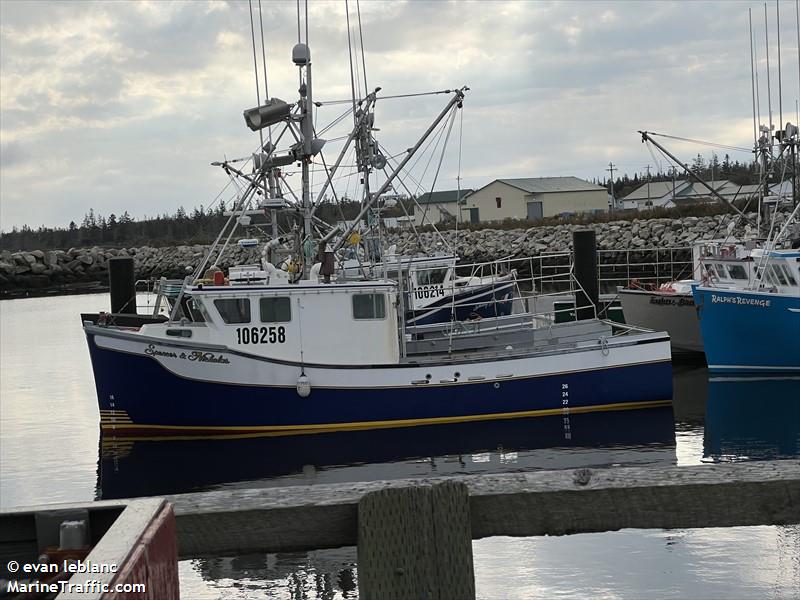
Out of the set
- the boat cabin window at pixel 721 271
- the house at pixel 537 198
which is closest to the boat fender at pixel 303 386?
the boat cabin window at pixel 721 271

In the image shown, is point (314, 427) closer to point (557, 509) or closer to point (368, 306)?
point (368, 306)

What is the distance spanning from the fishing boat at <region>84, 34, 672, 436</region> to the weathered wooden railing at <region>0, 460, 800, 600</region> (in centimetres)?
1110

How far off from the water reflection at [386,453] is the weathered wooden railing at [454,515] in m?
9.24

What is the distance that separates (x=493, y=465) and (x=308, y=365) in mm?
3088

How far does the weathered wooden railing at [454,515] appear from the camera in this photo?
125 inches

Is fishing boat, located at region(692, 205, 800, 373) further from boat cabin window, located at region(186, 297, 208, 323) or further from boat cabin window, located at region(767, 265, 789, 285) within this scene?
boat cabin window, located at region(186, 297, 208, 323)

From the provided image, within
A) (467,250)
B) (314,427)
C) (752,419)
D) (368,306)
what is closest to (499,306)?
(752,419)

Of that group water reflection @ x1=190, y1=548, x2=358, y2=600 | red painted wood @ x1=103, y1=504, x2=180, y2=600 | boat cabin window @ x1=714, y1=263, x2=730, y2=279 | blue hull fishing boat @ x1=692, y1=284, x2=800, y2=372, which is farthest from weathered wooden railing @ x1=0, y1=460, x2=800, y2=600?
boat cabin window @ x1=714, y1=263, x2=730, y2=279

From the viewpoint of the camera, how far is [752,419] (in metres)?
15.2

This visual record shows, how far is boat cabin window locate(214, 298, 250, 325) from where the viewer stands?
47.5 feet

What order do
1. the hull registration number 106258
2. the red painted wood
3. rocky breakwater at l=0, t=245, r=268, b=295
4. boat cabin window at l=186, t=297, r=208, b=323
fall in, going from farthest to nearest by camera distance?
1. rocky breakwater at l=0, t=245, r=268, b=295
2. boat cabin window at l=186, t=297, r=208, b=323
3. the hull registration number 106258
4. the red painted wood

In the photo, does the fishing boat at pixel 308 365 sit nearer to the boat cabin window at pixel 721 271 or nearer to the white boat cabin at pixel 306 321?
the white boat cabin at pixel 306 321

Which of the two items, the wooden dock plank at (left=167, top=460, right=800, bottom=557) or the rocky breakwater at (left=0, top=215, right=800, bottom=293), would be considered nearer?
the wooden dock plank at (left=167, top=460, right=800, bottom=557)

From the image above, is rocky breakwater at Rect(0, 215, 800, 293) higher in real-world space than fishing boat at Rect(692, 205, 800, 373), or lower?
higher
